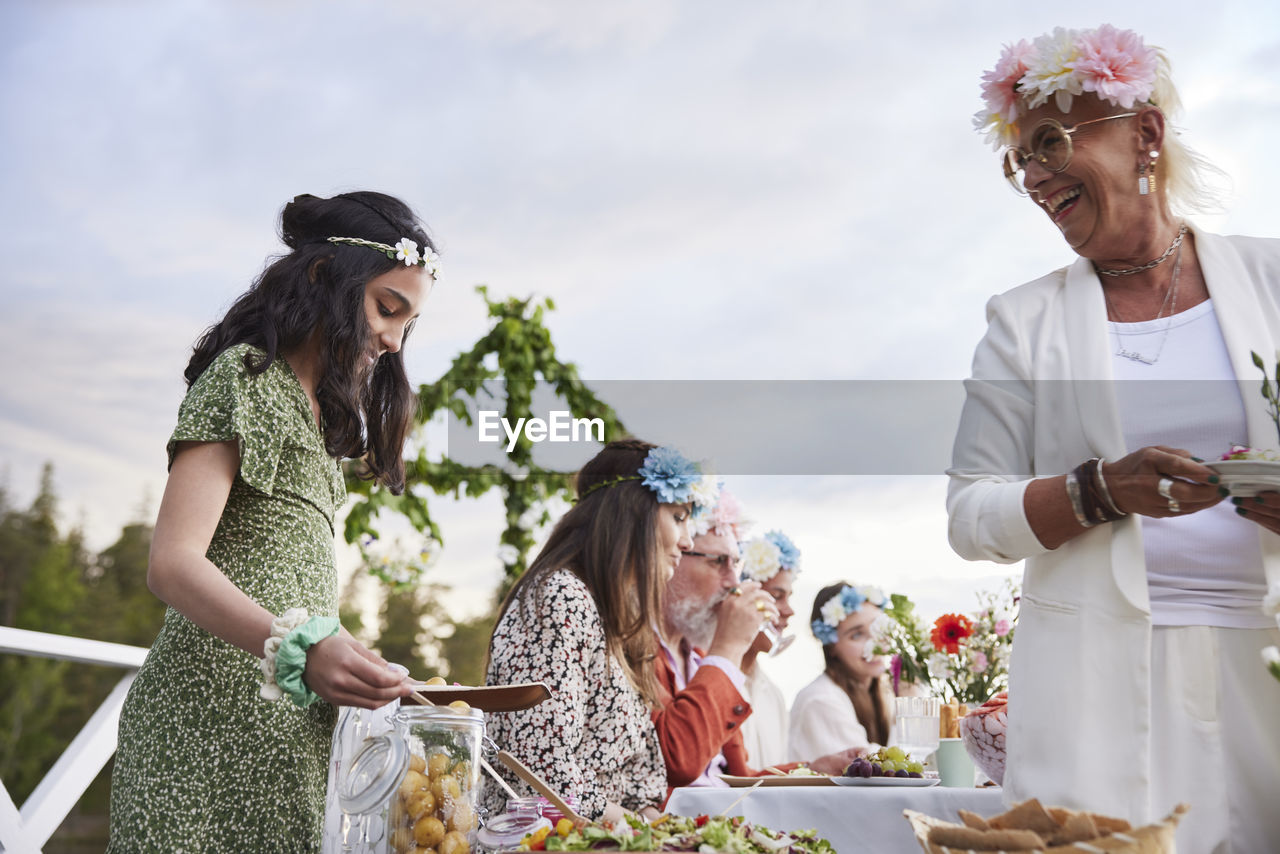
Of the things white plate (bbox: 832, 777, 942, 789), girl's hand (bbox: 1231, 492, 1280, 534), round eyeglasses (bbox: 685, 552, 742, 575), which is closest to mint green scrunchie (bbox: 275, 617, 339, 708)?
girl's hand (bbox: 1231, 492, 1280, 534)

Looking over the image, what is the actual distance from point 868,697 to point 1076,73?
4.29 m

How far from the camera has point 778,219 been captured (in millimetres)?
6102

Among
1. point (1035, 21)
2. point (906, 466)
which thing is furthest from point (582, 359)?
point (1035, 21)

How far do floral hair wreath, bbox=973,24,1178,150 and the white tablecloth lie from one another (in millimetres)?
1285

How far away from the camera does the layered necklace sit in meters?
1.50

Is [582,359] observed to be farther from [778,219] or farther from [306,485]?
[306,485]

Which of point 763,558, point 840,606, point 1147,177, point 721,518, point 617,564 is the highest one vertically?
point 1147,177

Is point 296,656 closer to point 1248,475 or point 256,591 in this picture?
point 256,591

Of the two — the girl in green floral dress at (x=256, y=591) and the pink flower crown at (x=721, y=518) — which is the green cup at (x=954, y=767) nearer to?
the pink flower crown at (x=721, y=518)

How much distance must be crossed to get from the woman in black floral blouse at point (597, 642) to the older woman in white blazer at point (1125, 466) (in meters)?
1.14

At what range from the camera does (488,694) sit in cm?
146

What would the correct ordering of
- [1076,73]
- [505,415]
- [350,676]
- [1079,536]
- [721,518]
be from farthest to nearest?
[505,415], [721,518], [1076,73], [1079,536], [350,676]

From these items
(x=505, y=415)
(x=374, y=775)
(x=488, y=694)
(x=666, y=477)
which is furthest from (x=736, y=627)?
(x=505, y=415)

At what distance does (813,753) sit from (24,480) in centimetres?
1567
